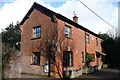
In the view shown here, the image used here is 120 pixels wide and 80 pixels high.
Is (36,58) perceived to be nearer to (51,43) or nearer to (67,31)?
(51,43)

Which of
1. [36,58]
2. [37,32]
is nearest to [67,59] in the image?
[36,58]

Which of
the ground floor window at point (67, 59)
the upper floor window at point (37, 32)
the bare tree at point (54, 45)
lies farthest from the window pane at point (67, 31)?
the upper floor window at point (37, 32)

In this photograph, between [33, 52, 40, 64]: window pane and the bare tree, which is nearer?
the bare tree

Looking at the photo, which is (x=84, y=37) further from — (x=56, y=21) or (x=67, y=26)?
(x=56, y=21)

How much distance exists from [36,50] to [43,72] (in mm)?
2922

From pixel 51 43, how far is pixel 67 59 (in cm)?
343

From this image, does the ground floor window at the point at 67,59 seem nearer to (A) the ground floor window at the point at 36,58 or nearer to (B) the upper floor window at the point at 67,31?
(B) the upper floor window at the point at 67,31

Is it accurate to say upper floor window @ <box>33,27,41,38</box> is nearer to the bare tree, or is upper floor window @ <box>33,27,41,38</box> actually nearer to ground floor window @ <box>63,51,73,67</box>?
the bare tree

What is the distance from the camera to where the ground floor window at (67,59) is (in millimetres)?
24763

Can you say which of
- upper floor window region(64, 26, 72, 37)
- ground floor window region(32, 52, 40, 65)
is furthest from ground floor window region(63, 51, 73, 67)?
ground floor window region(32, 52, 40, 65)

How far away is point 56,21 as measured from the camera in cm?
2297

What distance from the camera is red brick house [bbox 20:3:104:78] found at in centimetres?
2308

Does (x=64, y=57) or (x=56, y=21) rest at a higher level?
(x=56, y=21)

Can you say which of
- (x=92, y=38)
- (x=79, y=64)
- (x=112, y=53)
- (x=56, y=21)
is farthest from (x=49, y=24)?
(x=112, y=53)
